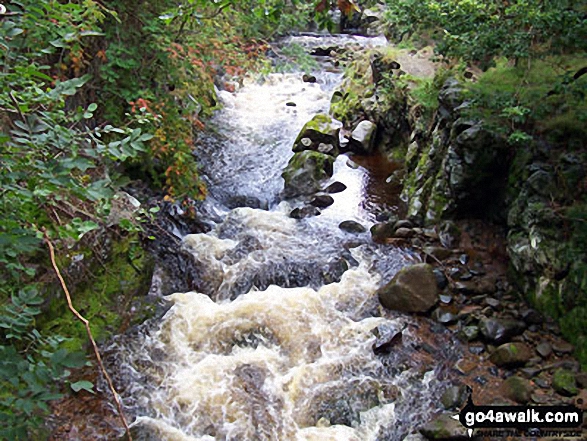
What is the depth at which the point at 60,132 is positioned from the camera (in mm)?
1958

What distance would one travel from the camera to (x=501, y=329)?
5.80 meters

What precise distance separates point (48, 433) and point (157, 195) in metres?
4.59

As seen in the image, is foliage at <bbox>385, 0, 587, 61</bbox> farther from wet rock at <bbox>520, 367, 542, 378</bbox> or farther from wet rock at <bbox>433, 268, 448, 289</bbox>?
wet rock at <bbox>520, 367, 542, 378</bbox>

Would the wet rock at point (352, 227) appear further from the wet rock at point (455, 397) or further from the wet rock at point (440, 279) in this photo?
the wet rock at point (455, 397)

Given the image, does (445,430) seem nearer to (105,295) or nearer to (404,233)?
(404,233)

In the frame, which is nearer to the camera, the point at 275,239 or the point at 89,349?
the point at 89,349

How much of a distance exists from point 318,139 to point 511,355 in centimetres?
762

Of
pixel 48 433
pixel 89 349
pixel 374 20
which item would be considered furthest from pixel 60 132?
pixel 374 20

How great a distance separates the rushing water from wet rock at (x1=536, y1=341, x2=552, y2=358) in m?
1.35

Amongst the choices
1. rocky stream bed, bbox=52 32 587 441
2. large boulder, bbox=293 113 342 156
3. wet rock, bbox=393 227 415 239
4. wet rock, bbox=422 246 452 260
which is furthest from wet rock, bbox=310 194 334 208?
wet rock, bbox=422 246 452 260

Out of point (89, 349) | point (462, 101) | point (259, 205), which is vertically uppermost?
point (462, 101)

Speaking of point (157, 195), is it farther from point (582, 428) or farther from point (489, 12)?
point (582, 428)

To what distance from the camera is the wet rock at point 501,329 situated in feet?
18.9

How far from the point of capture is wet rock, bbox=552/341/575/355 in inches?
213
